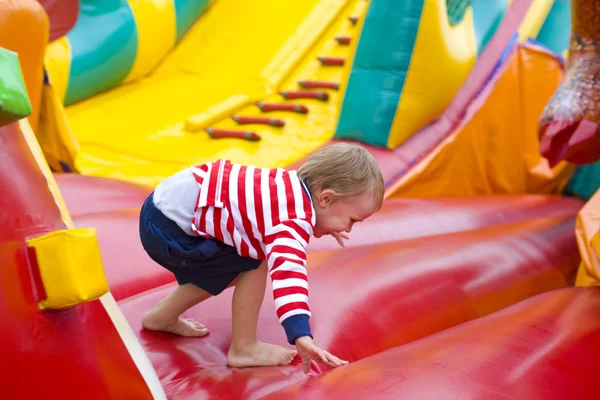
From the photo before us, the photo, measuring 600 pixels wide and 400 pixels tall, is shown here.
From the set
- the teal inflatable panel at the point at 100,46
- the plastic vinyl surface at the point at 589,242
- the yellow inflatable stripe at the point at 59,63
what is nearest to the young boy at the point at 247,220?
the plastic vinyl surface at the point at 589,242

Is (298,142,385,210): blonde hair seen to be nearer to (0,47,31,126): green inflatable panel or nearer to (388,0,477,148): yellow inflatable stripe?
(0,47,31,126): green inflatable panel

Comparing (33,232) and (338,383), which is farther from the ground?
(33,232)

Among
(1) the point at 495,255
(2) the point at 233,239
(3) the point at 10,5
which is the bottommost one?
(1) the point at 495,255

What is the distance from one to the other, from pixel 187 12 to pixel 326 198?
2356 mm

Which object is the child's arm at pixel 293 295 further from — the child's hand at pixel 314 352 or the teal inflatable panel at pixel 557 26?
the teal inflatable panel at pixel 557 26

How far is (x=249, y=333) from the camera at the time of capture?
1287 mm

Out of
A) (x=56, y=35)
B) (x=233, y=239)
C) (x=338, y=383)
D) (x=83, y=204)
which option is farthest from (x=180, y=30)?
(x=338, y=383)

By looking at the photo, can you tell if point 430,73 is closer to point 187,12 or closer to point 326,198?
point 187,12

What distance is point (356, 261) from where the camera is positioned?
1.63 metres

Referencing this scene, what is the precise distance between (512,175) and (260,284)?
60.6 inches

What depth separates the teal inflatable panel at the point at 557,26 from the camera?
3174mm

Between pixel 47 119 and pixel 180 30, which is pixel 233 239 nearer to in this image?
pixel 47 119

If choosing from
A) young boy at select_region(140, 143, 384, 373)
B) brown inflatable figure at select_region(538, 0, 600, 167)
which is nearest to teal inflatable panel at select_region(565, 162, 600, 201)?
brown inflatable figure at select_region(538, 0, 600, 167)

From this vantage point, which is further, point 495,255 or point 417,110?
point 417,110
